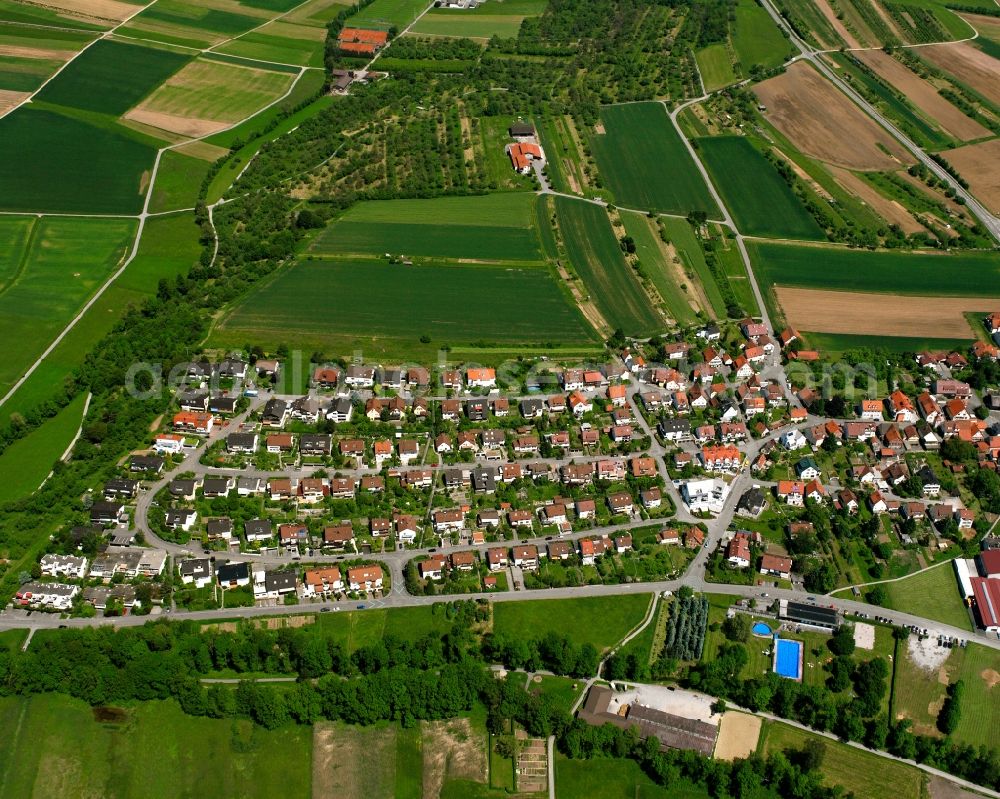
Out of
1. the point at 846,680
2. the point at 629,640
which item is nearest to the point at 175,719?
the point at 629,640

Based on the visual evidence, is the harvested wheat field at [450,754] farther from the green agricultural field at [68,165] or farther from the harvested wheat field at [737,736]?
the green agricultural field at [68,165]

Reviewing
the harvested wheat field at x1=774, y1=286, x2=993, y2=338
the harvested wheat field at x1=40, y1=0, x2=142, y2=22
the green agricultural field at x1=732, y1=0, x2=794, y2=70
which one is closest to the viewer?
the harvested wheat field at x1=774, y1=286, x2=993, y2=338

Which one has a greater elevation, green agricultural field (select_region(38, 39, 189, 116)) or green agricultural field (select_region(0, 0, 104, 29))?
green agricultural field (select_region(0, 0, 104, 29))

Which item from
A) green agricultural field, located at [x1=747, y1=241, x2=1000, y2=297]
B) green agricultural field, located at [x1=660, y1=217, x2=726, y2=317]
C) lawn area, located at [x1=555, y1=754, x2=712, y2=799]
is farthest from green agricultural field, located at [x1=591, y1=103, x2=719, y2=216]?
lawn area, located at [x1=555, y1=754, x2=712, y2=799]

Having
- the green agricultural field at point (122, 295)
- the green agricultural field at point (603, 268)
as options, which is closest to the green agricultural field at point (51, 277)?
the green agricultural field at point (122, 295)

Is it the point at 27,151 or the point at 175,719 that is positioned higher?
the point at 27,151

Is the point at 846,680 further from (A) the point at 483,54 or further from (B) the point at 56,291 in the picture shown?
(A) the point at 483,54

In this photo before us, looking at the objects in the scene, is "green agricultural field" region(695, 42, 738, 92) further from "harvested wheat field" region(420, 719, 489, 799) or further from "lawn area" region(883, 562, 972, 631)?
"harvested wheat field" region(420, 719, 489, 799)
